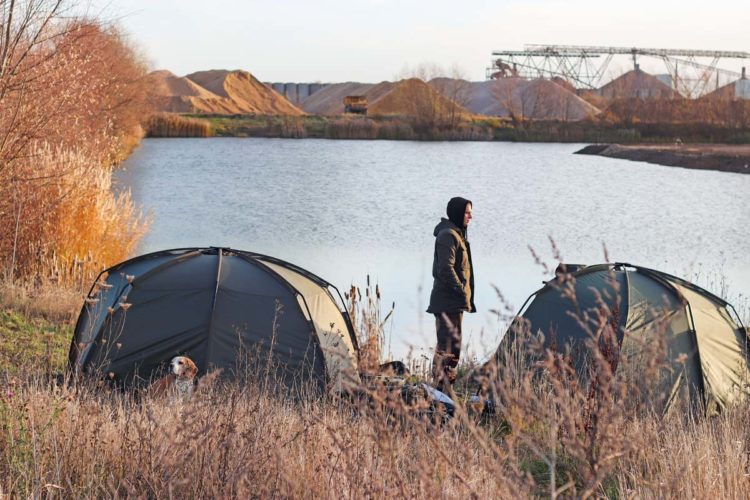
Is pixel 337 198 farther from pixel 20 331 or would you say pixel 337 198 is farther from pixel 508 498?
pixel 508 498

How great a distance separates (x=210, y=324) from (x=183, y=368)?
2.01 ft

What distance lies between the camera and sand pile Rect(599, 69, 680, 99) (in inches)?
3193

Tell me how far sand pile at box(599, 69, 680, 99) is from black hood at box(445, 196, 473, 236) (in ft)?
224

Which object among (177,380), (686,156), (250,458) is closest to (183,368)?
(177,380)

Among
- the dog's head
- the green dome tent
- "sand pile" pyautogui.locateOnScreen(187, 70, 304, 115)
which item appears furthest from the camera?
"sand pile" pyautogui.locateOnScreen(187, 70, 304, 115)

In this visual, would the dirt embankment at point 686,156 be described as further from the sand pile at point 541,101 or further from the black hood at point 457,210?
the black hood at point 457,210

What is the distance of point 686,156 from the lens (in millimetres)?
47031

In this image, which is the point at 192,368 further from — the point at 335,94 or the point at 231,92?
the point at 335,94

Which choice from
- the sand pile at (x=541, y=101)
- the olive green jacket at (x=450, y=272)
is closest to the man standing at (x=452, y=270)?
the olive green jacket at (x=450, y=272)

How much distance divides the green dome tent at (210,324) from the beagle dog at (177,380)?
0.26 m

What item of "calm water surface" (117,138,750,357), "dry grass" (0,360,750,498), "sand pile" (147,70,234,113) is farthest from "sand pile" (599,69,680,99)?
"dry grass" (0,360,750,498)

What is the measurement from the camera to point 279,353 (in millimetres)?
7797

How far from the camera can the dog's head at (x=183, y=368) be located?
Answer: 23.4 ft

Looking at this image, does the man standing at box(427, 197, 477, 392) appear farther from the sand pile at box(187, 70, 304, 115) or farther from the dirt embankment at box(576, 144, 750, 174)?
the sand pile at box(187, 70, 304, 115)
